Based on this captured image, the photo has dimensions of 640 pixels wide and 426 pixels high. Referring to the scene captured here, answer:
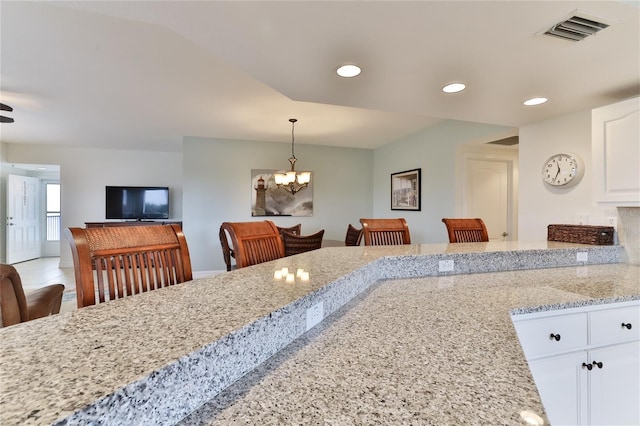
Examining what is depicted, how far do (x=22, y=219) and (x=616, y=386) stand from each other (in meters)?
9.36

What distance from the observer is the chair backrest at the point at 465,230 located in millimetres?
2640

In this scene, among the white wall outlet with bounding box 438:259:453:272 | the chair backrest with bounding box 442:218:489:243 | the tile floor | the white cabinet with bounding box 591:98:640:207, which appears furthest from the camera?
the tile floor

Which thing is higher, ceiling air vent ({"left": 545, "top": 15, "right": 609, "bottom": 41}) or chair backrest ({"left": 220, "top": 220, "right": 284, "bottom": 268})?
ceiling air vent ({"left": 545, "top": 15, "right": 609, "bottom": 41})

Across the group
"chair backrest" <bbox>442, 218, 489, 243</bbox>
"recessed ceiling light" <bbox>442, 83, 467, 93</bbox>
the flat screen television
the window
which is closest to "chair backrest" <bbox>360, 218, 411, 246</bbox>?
"chair backrest" <bbox>442, 218, 489, 243</bbox>

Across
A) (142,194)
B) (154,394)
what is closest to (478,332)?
(154,394)

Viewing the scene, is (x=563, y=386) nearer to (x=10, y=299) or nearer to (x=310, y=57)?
(x=310, y=57)

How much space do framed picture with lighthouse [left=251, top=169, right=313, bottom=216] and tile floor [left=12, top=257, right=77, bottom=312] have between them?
2.84 m

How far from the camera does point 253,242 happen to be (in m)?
1.65

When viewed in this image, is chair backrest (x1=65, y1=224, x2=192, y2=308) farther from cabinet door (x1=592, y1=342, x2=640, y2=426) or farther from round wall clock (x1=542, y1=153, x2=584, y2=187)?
round wall clock (x1=542, y1=153, x2=584, y2=187)

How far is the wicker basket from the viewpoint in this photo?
2.22 metres

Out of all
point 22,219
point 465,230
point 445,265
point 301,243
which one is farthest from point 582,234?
point 22,219

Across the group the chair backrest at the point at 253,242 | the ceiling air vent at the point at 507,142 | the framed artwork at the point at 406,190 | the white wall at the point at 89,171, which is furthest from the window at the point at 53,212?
the ceiling air vent at the point at 507,142

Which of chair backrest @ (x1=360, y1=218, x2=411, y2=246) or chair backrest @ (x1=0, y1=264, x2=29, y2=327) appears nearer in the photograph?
chair backrest @ (x1=0, y1=264, x2=29, y2=327)

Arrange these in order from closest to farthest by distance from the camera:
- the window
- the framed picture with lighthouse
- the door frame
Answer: the door frame, the framed picture with lighthouse, the window
